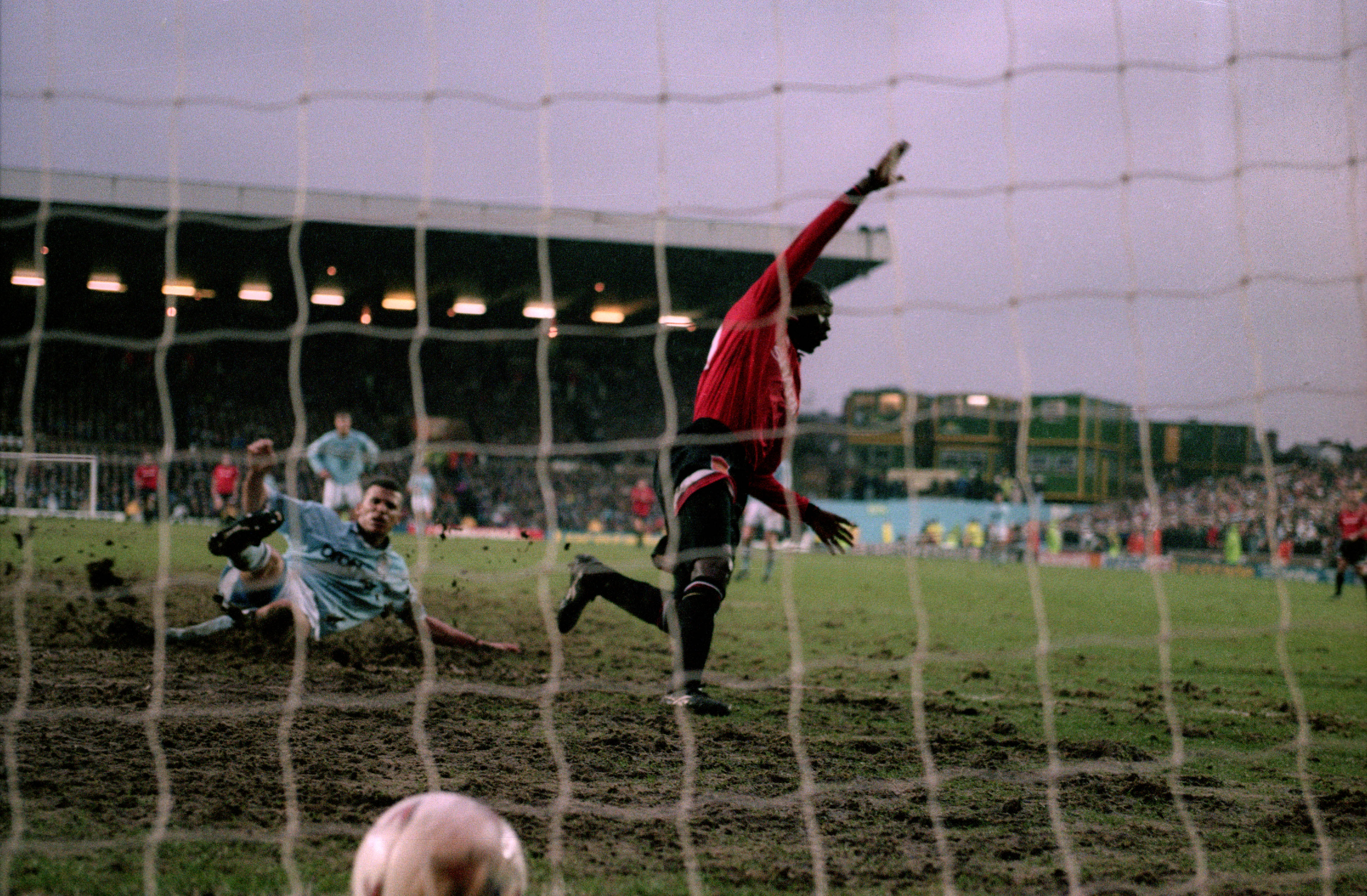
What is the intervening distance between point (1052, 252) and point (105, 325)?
26.9m

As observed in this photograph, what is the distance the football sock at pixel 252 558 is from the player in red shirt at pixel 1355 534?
13819 mm

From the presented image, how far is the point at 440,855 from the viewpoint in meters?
2.13

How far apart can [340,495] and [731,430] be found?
8.44 metres

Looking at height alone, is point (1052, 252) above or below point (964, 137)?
below

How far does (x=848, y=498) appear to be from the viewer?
32.5m

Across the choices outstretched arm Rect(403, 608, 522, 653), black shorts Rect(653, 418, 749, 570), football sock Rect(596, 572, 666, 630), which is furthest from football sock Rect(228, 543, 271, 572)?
black shorts Rect(653, 418, 749, 570)

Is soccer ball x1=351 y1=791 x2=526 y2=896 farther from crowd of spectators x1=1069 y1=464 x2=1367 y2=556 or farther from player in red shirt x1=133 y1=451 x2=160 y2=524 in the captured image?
player in red shirt x1=133 y1=451 x2=160 y2=524

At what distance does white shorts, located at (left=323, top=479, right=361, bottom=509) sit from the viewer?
11188mm

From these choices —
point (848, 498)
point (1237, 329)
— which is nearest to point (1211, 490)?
point (848, 498)

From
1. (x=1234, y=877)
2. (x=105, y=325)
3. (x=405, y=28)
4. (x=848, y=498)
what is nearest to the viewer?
(x=1234, y=877)

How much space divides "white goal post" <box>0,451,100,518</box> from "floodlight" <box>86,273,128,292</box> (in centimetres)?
463

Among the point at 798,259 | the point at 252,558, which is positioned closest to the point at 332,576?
the point at 252,558

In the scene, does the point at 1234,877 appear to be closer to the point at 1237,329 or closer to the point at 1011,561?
the point at 1237,329

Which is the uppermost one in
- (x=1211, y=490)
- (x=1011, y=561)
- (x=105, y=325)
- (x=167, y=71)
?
(x=105, y=325)
